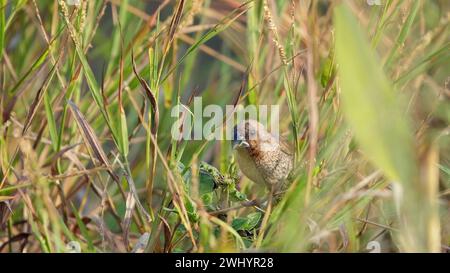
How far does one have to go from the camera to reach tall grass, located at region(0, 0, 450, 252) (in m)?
1.19

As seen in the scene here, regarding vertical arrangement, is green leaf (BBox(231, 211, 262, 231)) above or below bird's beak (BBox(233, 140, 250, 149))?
below

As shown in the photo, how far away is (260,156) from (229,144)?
0.19 m

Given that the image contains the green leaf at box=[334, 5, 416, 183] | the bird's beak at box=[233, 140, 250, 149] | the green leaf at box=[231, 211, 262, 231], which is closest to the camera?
the green leaf at box=[334, 5, 416, 183]

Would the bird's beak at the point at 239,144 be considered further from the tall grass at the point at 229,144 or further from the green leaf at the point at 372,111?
the green leaf at the point at 372,111

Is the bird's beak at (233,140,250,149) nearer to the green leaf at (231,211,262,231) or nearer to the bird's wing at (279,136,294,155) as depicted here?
the bird's wing at (279,136,294,155)

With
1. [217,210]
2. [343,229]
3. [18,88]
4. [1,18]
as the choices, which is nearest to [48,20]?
[18,88]

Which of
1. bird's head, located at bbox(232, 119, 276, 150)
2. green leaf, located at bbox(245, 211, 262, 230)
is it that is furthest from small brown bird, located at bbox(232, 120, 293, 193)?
green leaf, located at bbox(245, 211, 262, 230)

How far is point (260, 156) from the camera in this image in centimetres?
193

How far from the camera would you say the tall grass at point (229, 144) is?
119 cm

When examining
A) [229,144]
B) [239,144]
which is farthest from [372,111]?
[229,144]

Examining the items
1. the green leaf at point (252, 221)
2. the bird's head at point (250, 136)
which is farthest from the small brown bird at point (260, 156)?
the green leaf at point (252, 221)

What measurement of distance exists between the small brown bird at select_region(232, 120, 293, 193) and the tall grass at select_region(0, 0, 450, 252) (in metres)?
0.05

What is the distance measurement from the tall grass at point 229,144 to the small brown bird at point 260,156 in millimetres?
53

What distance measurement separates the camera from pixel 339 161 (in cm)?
177
